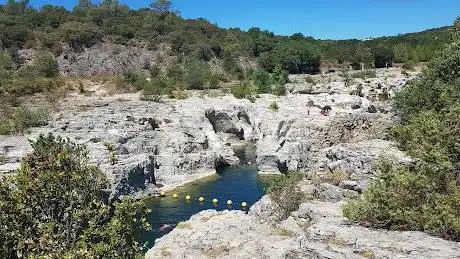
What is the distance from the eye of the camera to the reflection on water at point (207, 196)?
36844mm

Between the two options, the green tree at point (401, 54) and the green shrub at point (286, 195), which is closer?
the green shrub at point (286, 195)

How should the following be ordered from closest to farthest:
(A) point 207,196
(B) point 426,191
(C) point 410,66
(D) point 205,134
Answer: (B) point 426,191 → (A) point 207,196 → (D) point 205,134 → (C) point 410,66

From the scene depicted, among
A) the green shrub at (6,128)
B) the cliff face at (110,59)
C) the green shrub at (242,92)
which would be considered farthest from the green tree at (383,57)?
the green shrub at (6,128)

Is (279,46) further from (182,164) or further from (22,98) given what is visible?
(182,164)

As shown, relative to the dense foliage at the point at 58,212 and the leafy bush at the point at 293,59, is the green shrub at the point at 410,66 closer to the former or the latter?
the leafy bush at the point at 293,59

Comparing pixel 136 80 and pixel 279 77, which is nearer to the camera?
pixel 136 80

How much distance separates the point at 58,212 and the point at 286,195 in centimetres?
1443

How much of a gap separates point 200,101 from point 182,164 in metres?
19.8

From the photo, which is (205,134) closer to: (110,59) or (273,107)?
(273,107)

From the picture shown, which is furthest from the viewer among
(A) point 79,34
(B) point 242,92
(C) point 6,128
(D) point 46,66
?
(A) point 79,34

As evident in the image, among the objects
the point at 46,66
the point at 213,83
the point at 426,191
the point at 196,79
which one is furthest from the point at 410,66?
the point at 426,191

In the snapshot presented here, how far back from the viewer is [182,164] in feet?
157

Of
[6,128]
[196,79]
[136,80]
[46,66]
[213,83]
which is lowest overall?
[6,128]

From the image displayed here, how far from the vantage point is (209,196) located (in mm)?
42281
